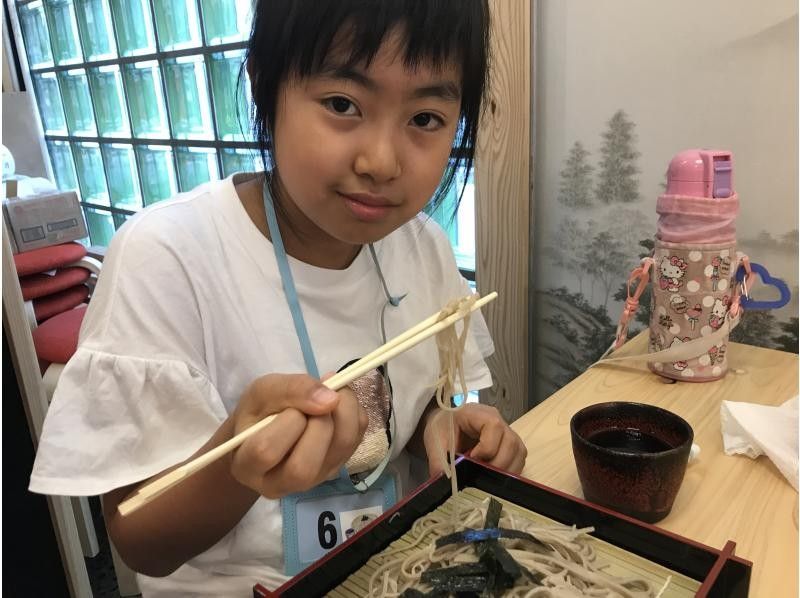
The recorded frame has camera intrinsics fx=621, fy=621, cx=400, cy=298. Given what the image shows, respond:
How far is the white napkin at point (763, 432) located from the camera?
793mm

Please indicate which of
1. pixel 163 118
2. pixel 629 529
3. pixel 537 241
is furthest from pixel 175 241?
pixel 163 118

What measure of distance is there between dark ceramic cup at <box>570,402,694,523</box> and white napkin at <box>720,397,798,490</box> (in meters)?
0.17

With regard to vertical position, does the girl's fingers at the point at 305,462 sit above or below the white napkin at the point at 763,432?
above

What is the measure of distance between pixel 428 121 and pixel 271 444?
42cm

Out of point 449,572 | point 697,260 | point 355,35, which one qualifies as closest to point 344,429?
point 449,572

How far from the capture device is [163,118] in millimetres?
2631

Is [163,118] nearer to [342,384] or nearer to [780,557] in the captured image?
[342,384]

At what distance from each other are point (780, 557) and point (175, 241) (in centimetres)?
76

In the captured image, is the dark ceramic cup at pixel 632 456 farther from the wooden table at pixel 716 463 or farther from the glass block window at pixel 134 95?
the glass block window at pixel 134 95

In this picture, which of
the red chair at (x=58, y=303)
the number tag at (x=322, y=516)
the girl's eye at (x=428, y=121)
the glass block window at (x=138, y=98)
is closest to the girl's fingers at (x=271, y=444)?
the number tag at (x=322, y=516)

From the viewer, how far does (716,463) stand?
816mm

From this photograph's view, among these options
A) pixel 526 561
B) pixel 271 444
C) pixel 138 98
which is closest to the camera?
pixel 271 444

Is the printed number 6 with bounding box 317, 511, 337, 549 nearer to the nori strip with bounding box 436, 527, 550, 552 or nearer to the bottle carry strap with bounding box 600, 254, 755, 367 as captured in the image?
the nori strip with bounding box 436, 527, 550, 552

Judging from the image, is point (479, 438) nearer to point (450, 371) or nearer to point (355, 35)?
point (450, 371)
